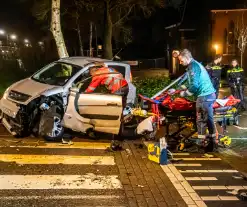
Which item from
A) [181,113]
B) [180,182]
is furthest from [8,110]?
[180,182]

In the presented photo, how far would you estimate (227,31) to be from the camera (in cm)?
2880

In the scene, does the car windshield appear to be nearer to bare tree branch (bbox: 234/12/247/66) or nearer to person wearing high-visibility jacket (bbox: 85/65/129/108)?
person wearing high-visibility jacket (bbox: 85/65/129/108)

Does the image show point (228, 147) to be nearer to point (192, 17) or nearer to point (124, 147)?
point (124, 147)

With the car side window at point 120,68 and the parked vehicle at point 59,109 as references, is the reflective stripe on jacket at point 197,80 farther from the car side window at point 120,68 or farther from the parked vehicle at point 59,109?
the car side window at point 120,68

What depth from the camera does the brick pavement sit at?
5738 mm

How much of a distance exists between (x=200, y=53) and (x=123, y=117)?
2543 cm

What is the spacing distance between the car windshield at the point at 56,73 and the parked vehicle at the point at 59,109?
0.49 meters

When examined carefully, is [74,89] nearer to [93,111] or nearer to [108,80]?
[93,111]

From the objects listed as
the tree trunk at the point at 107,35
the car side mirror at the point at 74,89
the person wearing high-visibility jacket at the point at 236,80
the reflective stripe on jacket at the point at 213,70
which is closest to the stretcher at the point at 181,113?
the car side mirror at the point at 74,89

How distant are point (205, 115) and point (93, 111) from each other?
7.66 feet

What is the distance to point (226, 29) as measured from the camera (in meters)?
28.9

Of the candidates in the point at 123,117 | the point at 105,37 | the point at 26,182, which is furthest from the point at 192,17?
the point at 26,182

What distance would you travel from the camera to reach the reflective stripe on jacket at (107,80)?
918 cm

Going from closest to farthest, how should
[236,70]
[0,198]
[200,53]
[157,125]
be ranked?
Result: 1. [0,198]
2. [157,125]
3. [236,70]
4. [200,53]
